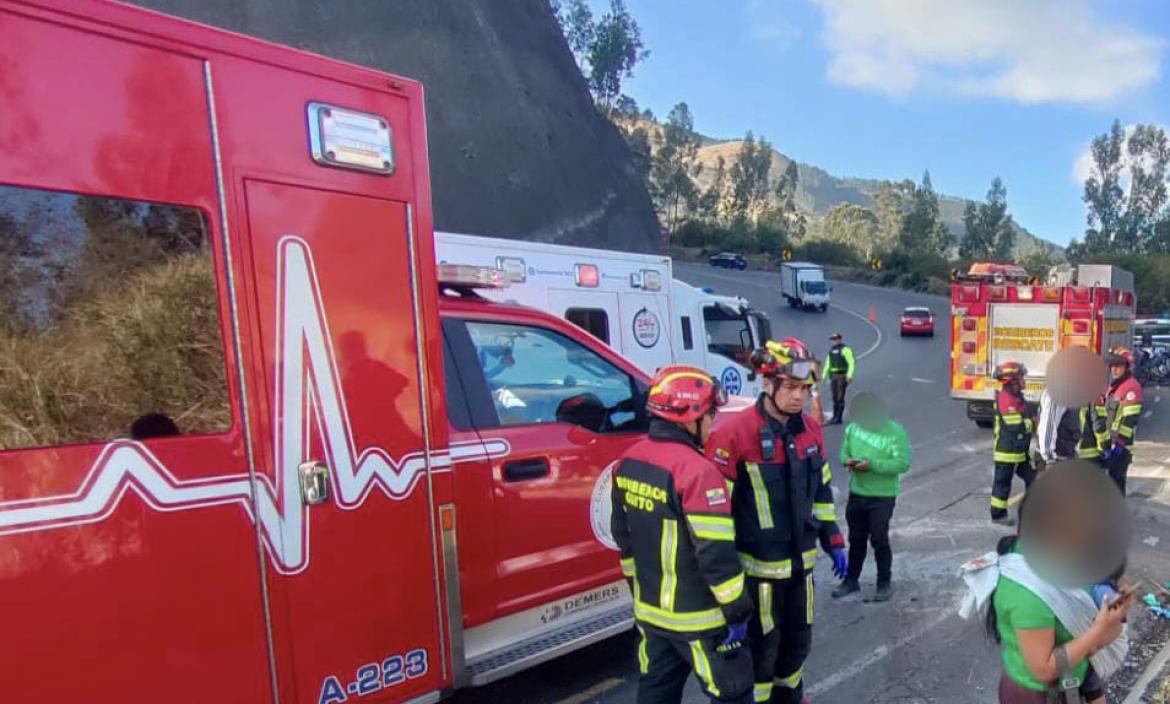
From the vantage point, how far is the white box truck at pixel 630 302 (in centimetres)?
716

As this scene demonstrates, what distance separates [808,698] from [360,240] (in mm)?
3083

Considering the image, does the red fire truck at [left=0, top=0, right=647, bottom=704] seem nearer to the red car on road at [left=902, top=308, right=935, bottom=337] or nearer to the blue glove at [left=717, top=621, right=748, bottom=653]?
the blue glove at [left=717, top=621, right=748, bottom=653]

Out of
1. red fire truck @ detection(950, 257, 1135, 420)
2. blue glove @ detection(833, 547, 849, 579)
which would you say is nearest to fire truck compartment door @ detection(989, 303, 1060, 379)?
red fire truck @ detection(950, 257, 1135, 420)

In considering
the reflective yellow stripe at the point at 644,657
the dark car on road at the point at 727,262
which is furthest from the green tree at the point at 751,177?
the reflective yellow stripe at the point at 644,657

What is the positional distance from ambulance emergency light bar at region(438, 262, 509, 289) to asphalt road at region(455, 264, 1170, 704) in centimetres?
217

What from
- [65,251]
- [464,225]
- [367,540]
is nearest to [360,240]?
[65,251]

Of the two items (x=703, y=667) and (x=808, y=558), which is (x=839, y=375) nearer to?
(x=808, y=558)

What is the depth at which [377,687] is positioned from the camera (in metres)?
2.91

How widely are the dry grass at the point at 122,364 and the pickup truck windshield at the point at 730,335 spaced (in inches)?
324

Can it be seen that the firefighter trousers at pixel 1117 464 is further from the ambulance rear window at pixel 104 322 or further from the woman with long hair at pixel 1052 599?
the ambulance rear window at pixel 104 322

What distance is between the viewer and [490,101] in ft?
86.9

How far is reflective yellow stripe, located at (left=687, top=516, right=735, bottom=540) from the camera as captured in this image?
2.57 m

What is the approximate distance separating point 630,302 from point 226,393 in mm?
6113

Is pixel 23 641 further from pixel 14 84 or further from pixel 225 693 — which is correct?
pixel 14 84
